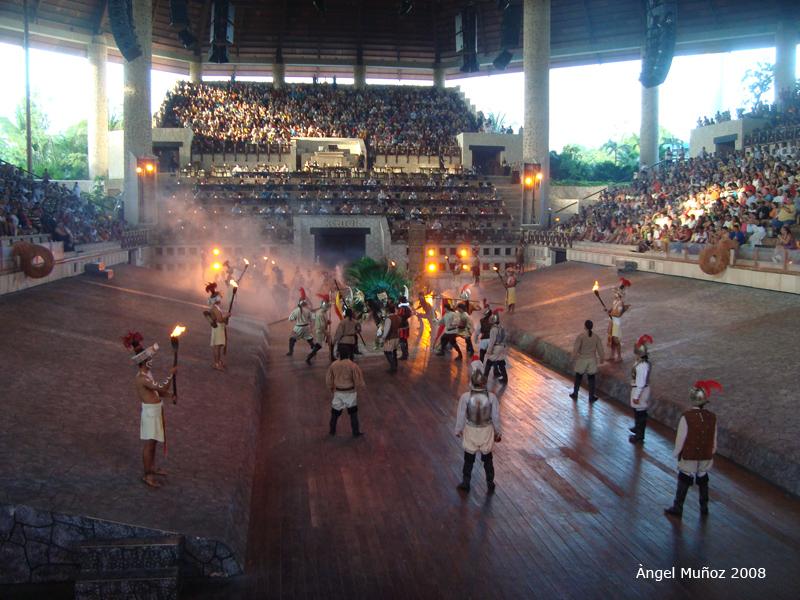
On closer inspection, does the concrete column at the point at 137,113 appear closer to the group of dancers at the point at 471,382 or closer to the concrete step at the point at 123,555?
the group of dancers at the point at 471,382

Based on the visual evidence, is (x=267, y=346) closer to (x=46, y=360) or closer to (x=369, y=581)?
(x=46, y=360)

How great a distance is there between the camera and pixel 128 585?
5.75 m

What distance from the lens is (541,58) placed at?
37.3 metres

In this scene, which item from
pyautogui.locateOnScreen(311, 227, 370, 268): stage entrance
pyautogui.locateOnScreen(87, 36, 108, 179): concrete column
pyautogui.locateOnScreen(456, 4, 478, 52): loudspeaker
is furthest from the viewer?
pyautogui.locateOnScreen(87, 36, 108, 179): concrete column

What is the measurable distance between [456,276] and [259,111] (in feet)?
82.6

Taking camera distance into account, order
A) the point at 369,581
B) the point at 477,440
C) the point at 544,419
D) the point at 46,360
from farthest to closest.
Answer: the point at 544,419, the point at 46,360, the point at 477,440, the point at 369,581

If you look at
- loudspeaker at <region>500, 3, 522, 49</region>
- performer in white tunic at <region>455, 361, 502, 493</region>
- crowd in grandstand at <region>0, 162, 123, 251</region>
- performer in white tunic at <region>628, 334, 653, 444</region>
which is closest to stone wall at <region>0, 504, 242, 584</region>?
performer in white tunic at <region>455, 361, 502, 493</region>

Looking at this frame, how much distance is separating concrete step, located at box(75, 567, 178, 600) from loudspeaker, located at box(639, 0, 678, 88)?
24613mm

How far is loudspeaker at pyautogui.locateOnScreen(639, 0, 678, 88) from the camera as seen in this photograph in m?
25.3

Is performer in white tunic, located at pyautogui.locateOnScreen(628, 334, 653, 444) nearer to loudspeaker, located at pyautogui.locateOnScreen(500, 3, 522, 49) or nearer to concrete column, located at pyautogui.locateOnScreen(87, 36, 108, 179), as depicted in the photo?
loudspeaker, located at pyautogui.locateOnScreen(500, 3, 522, 49)

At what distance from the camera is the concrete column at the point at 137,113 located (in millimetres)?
33531

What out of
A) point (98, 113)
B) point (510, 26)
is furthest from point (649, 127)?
point (98, 113)

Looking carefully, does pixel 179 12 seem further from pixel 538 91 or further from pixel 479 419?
pixel 479 419

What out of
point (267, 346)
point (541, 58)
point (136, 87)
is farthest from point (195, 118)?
point (267, 346)
